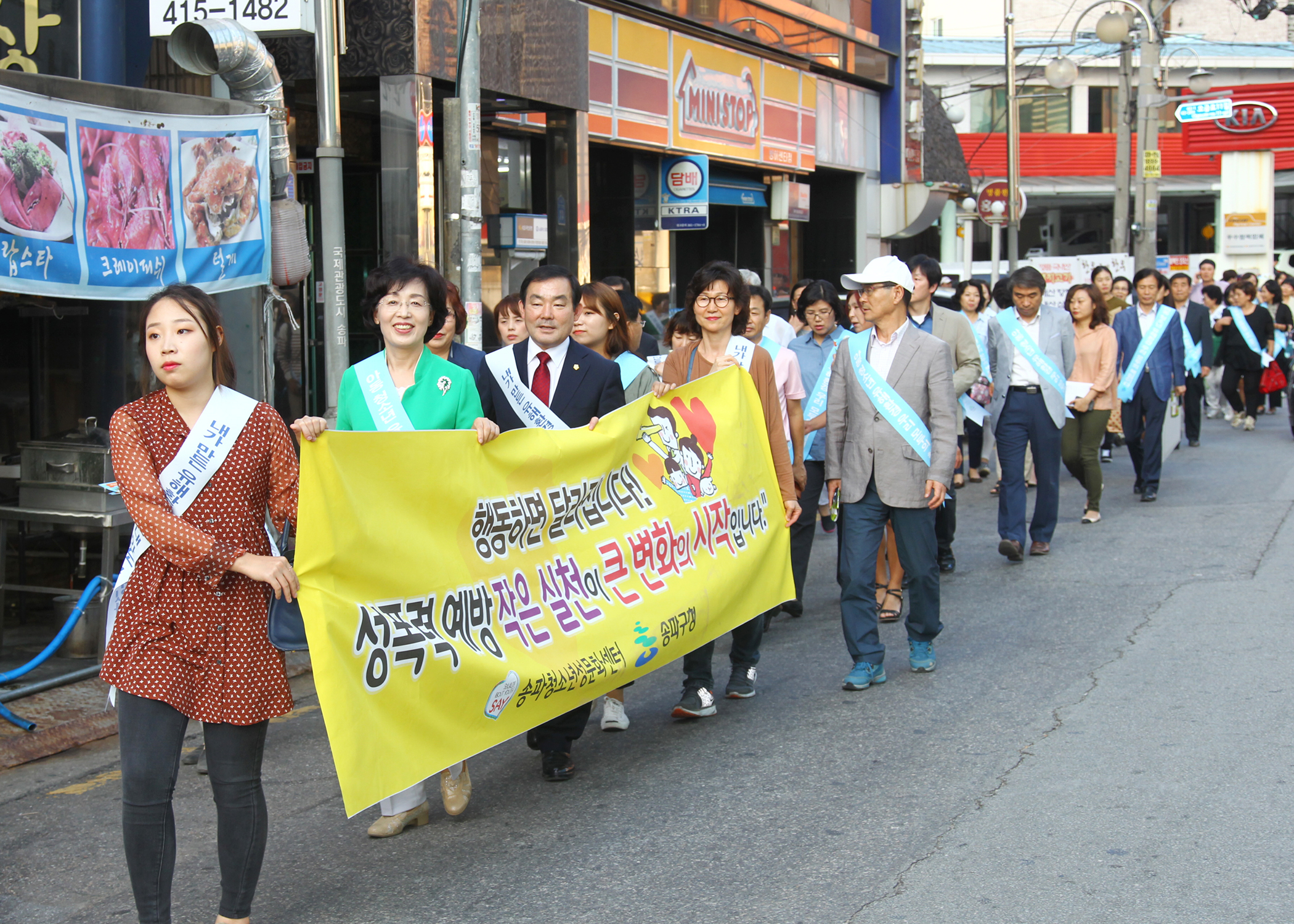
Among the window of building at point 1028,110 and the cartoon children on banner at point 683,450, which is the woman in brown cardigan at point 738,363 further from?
the window of building at point 1028,110

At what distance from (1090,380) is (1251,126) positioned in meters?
28.1

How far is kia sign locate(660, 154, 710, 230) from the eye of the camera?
16609mm

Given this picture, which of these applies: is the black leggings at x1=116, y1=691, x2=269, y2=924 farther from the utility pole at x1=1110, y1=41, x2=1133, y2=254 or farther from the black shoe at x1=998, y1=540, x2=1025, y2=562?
the utility pole at x1=1110, y1=41, x2=1133, y2=254

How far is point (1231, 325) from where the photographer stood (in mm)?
17859

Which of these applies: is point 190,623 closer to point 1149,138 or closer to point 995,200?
point 1149,138

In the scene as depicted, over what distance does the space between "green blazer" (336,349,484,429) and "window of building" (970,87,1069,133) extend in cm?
4380

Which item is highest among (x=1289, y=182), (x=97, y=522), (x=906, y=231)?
(x=1289, y=182)

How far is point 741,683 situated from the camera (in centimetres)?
629

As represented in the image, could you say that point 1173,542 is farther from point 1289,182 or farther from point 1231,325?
point 1289,182

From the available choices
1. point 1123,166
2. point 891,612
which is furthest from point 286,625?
point 1123,166

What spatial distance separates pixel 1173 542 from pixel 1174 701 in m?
4.21

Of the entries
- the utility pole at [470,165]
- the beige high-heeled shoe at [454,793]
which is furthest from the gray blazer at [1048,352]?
the beige high-heeled shoe at [454,793]

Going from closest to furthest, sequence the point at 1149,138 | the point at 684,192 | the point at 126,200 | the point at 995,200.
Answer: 1. the point at 126,200
2. the point at 684,192
3. the point at 1149,138
4. the point at 995,200

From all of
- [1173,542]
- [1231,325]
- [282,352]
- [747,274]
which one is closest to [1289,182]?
[1231,325]
